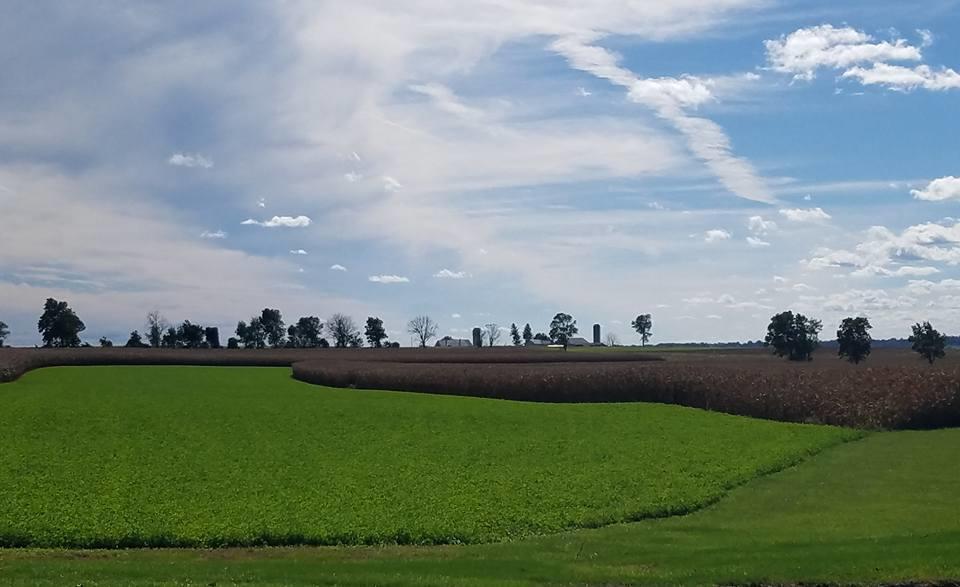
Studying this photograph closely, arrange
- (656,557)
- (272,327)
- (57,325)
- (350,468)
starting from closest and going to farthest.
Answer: (656,557) → (350,468) → (57,325) → (272,327)

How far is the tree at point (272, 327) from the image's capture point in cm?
16700

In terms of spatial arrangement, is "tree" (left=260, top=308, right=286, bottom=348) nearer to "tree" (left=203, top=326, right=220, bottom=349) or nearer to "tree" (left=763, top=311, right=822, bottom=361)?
"tree" (left=203, top=326, right=220, bottom=349)

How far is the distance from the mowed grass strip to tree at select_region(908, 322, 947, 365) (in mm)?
30536

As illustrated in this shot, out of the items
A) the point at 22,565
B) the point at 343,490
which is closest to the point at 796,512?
the point at 343,490

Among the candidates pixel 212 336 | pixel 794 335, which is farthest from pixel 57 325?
pixel 794 335

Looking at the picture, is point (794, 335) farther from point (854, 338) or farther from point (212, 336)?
point (212, 336)

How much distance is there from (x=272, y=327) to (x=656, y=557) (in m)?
158

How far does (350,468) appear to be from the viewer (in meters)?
22.7

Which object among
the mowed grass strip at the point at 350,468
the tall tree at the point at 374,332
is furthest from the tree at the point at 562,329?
the mowed grass strip at the point at 350,468

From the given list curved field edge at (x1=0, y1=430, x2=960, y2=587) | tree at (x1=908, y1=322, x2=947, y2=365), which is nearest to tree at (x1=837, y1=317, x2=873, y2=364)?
tree at (x1=908, y1=322, x2=947, y2=365)

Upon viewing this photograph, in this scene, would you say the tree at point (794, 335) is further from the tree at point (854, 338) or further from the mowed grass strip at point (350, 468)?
the mowed grass strip at point (350, 468)

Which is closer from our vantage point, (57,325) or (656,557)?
(656,557)

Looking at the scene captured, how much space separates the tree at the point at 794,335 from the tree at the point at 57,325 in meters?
99.1

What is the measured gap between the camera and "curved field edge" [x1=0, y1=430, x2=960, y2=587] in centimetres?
1227
